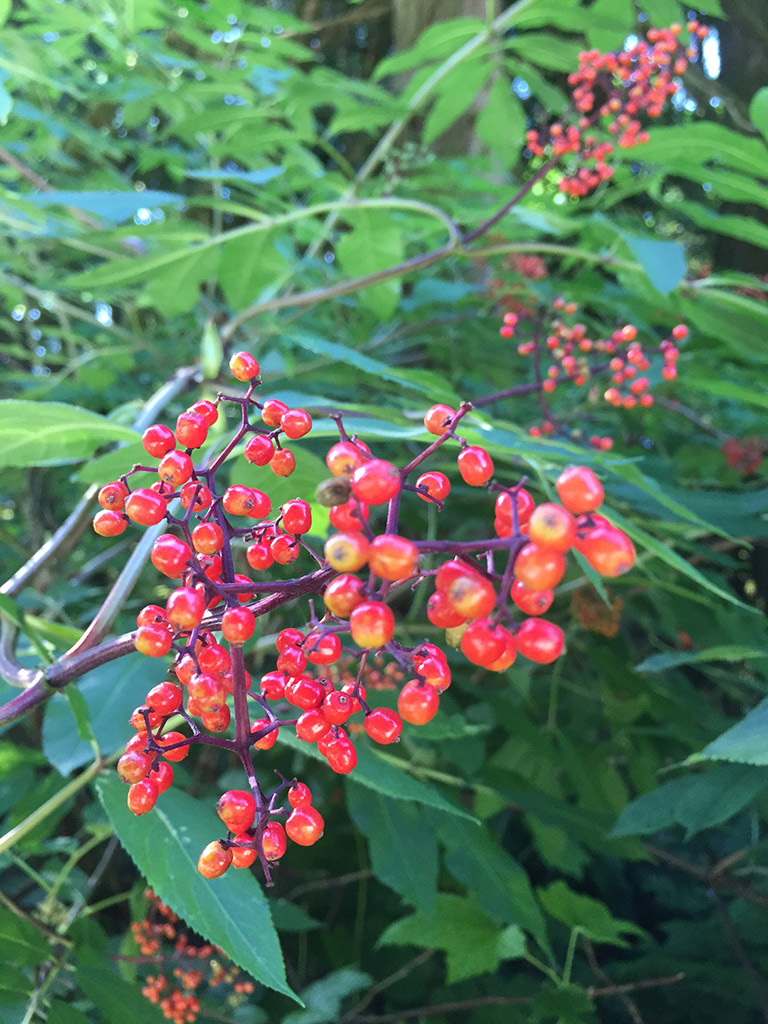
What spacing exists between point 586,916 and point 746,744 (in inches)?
39.2

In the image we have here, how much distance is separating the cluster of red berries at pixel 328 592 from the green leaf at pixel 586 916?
123cm

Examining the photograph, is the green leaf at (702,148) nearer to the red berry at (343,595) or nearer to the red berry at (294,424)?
the red berry at (294,424)

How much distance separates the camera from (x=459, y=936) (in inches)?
61.9

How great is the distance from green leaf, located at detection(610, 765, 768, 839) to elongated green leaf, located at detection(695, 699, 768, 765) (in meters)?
0.30

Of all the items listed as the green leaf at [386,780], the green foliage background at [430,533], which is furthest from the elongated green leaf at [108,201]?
the green leaf at [386,780]

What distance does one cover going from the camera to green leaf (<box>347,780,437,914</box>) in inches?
52.5

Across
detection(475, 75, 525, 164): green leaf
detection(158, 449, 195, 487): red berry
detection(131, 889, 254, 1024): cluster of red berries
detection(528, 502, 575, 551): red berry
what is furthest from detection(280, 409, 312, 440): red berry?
Result: detection(475, 75, 525, 164): green leaf

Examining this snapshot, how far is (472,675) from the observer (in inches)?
93.7

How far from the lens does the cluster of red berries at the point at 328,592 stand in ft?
1.61

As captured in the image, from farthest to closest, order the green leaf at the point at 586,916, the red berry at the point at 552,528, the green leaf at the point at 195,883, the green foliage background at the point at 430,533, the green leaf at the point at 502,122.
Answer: the green leaf at the point at 502,122 → the green leaf at the point at 586,916 → the green foliage background at the point at 430,533 → the green leaf at the point at 195,883 → the red berry at the point at 552,528

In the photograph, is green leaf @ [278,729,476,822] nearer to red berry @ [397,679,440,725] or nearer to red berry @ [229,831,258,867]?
red berry @ [229,831,258,867]

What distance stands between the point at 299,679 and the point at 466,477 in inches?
9.4

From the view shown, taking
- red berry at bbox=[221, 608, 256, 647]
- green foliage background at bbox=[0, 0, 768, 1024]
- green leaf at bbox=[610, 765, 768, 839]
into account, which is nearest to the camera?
red berry at bbox=[221, 608, 256, 647]

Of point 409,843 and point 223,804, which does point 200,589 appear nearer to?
point 223,804
